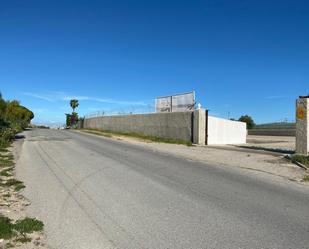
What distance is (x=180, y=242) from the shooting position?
575 centimetres

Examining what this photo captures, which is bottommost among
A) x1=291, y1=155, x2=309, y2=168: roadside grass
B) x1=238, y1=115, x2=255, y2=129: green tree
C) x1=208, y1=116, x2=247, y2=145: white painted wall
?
x1=291, y1=155, x2=309, y2=168: roadside grass

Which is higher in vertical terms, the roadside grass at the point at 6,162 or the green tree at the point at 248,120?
the green tree at the point at 248,120

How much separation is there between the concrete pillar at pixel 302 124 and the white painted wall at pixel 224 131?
13.2 m

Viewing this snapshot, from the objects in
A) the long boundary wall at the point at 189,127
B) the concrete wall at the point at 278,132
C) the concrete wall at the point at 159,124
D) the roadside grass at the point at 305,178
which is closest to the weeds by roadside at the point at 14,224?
the roadside grass at the point at 305,178

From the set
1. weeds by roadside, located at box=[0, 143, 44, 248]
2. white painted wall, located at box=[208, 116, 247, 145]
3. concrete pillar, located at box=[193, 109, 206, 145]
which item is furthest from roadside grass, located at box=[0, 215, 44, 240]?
white painted wall, located at box=[208, 116, 247, 145]

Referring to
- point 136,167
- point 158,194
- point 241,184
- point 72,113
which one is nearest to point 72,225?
point 158,194

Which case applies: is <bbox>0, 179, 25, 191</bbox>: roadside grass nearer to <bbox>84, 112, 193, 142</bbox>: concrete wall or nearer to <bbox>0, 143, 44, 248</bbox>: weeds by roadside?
<bbox>0, 143, 44, 248</bbox>: weeds by roadside

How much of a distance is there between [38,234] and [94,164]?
29.0 feet

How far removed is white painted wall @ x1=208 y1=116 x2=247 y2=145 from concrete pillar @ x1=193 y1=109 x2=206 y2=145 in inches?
38.4

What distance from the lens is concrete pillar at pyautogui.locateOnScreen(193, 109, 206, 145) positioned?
1180 inches

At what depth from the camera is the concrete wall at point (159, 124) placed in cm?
3190

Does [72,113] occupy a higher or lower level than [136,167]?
higher

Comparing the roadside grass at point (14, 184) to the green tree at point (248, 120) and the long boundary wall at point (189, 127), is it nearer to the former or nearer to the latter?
the long boundary wall at point (189, 127)

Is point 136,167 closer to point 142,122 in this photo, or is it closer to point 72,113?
point 142,122
